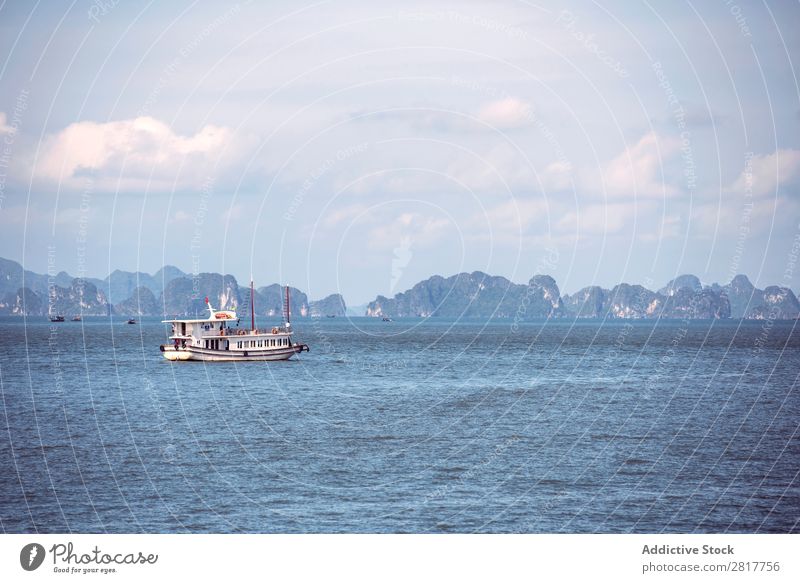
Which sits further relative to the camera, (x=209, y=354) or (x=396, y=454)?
(x=209, y=354)

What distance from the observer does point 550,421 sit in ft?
291

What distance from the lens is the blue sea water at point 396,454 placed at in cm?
5147

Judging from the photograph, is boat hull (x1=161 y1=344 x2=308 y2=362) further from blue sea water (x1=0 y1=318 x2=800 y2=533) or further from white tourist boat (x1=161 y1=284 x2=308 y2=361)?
blue sea water (x1=0 y1=318 x2=800 y2=533)

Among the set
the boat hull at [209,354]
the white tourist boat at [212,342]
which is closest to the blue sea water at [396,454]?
the boat hull at [209,354]

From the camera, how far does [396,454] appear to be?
69.9 metres

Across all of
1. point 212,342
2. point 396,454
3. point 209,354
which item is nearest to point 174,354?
point 209,354

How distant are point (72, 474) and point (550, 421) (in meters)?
41.8

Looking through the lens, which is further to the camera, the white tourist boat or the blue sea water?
the white tourist boat

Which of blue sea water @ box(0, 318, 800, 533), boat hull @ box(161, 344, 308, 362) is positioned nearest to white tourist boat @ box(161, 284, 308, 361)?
boat hull @ box(161, 344, 308, 362)

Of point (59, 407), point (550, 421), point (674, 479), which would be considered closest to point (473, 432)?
point (550, 421)

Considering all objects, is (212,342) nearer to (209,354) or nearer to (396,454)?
(209,354)

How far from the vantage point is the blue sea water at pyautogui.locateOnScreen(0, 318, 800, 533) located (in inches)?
2026

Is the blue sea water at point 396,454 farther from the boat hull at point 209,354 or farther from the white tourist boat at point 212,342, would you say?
Answer: the white tourist boat at point 212,342
